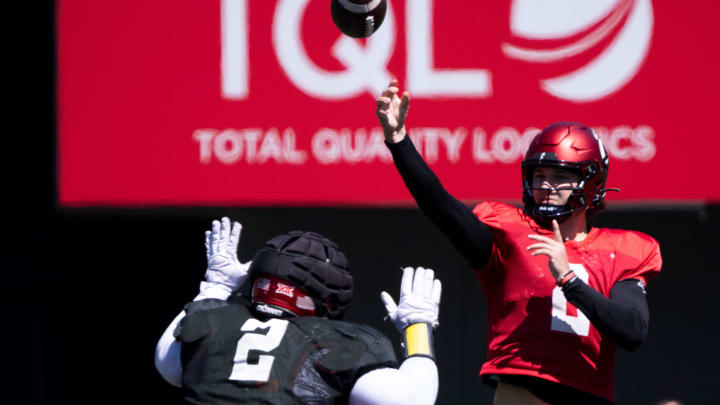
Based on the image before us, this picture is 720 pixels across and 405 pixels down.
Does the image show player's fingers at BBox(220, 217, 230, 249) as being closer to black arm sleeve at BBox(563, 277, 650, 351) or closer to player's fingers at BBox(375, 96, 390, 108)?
player's fingers at BBox(375, 96, 390, 108)

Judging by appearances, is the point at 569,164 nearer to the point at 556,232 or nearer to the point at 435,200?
the point at 556,232

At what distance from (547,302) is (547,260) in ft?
0.53

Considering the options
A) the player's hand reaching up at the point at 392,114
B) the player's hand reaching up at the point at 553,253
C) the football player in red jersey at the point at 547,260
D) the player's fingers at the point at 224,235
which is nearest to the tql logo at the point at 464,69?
the football player in red jersey at the point at 547,260

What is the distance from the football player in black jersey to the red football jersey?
1.37 feet

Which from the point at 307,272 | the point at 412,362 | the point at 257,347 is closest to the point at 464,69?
the point at 307,272

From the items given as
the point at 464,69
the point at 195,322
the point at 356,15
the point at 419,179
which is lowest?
the point at 195,322

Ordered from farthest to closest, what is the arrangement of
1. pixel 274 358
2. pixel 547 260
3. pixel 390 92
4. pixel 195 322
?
pixel 547 260
pixel 390 92
pixel 195 322
pixel 274 358

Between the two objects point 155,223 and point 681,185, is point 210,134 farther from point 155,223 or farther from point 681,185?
point 681,185

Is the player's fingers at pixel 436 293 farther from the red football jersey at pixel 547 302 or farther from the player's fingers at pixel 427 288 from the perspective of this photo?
the red football jersey at pixel 547 302

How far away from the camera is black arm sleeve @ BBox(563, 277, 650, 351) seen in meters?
3.32

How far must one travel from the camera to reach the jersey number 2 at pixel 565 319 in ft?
11.8

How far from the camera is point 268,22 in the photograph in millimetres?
5758

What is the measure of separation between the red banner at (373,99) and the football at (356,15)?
4.40 feet

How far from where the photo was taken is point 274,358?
311cm
